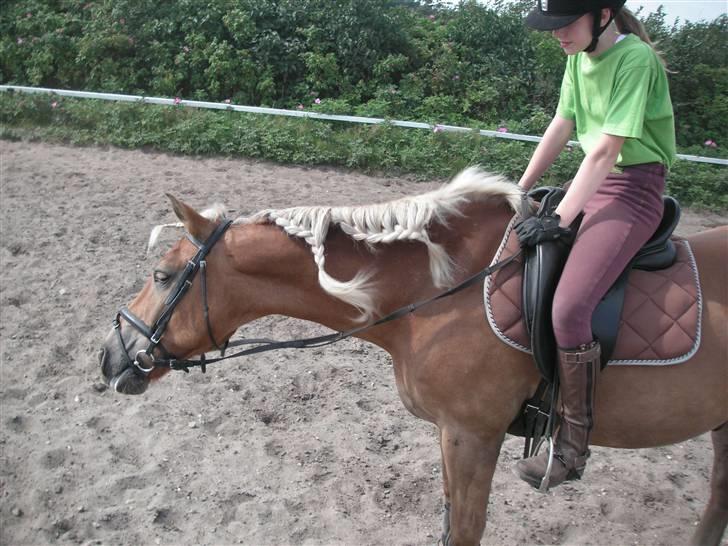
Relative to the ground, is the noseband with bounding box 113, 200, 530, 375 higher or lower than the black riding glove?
lower

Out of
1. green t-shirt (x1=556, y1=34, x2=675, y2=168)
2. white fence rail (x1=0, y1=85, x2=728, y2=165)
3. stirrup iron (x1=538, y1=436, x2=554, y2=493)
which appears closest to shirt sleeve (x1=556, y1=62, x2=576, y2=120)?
green t-shirt (x1=556, y1=34, x2=675, y2=168)

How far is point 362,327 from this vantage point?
2768mm

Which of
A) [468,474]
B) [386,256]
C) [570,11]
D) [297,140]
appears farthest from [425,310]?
[297,140]

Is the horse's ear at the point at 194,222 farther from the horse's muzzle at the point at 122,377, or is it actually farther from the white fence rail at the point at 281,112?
the white fence rail at the point at 281,112

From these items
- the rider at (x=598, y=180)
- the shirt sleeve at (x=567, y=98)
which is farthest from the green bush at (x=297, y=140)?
the rider at (x=598, y=180)

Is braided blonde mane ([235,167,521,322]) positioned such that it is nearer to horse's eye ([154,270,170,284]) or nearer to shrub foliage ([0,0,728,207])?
horse's eye ([154,270,170,284])

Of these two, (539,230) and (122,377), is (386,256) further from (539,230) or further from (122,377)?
(122,377)

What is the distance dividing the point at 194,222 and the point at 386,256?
33.8 inches

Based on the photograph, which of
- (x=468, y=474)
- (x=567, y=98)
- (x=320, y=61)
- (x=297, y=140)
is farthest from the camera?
(x=320, y=61)

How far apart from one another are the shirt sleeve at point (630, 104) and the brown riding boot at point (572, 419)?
847 millimetres

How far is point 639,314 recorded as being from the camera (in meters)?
2.57

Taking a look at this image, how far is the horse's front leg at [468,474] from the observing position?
2.65m

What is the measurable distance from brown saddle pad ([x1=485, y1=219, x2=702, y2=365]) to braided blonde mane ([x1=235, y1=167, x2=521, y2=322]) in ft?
0.77

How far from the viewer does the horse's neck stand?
2.69m
